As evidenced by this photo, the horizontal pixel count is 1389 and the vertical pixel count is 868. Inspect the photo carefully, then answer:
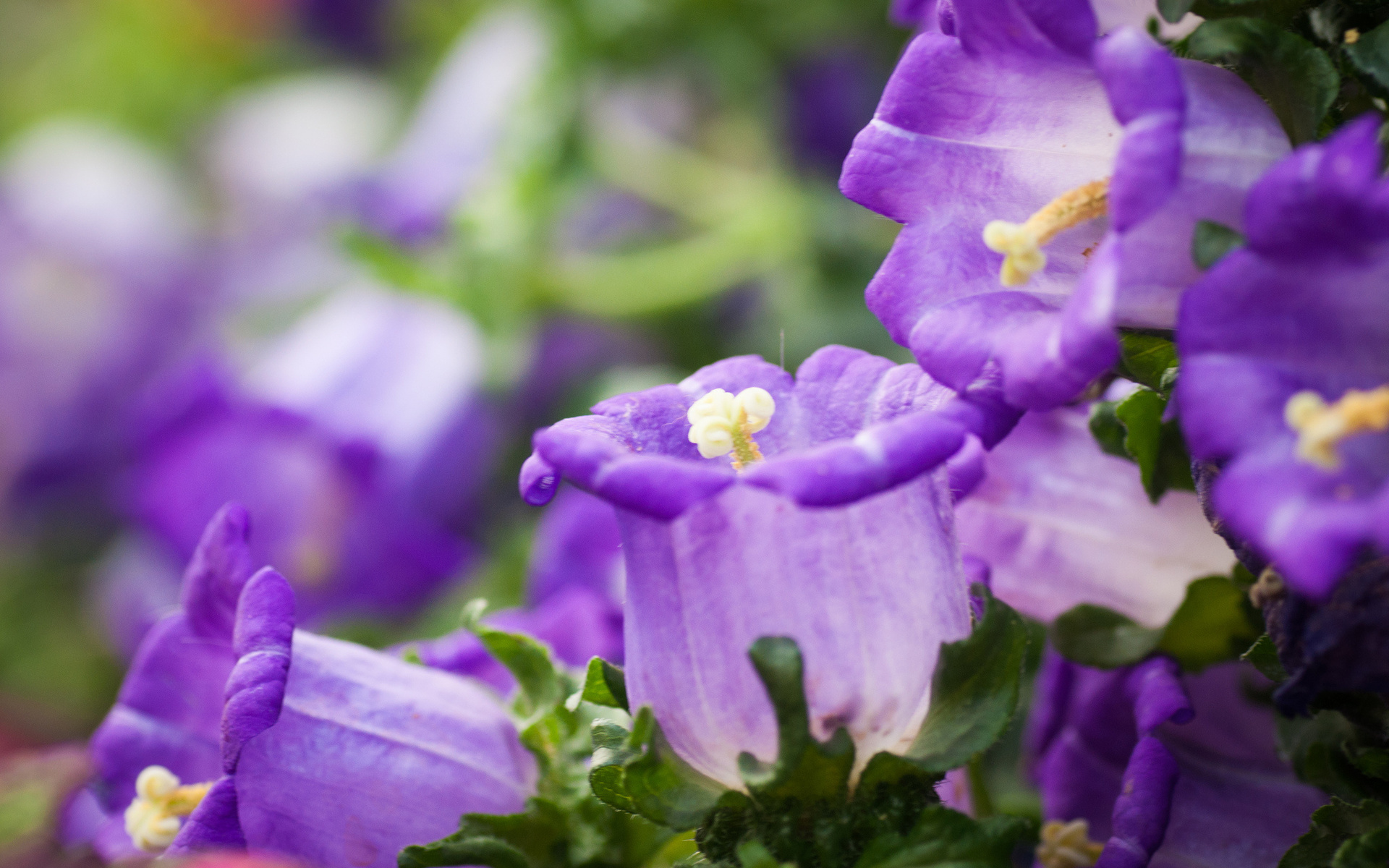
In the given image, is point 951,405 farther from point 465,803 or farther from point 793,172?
point 793,172

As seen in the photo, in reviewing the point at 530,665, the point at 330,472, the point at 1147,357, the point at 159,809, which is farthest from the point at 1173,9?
the point at 330,472

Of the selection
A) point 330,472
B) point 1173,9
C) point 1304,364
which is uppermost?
point 1173,9

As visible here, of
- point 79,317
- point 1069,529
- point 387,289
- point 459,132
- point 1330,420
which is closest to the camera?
point 1330,420

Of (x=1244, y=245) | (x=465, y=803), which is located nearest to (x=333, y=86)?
(x=465, y=803)

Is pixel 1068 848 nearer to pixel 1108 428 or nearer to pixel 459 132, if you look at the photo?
pixel 1108 428

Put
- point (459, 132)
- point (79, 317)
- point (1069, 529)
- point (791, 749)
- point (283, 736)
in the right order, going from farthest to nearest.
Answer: point (79, 317) → point (459, 132) → point (1069, 529) → point (283, 736) → point (791, 749)

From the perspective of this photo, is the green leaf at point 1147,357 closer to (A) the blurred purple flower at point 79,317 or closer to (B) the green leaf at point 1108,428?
(B) the green leaf at point 1108,428

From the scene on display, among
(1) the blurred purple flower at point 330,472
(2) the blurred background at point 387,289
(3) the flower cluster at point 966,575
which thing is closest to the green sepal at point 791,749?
(3) the flower cluster at point 966,575
